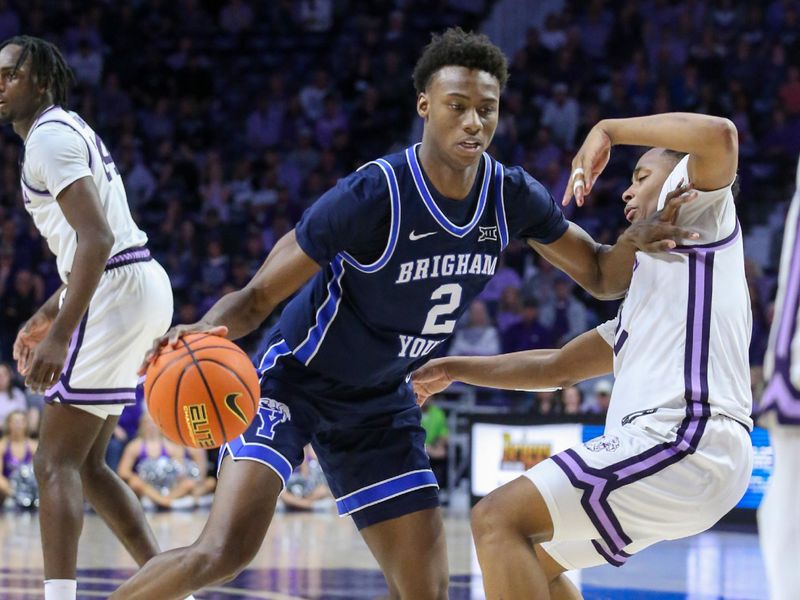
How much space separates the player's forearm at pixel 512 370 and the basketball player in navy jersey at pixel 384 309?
1.09ft

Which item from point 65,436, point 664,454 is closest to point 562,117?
point 65,436

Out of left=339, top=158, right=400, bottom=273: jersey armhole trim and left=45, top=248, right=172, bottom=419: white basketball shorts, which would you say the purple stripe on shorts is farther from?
left=45, top=248, right=172, bottom=419: white basketball shorts

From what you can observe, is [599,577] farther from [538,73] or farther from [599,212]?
[538,73]

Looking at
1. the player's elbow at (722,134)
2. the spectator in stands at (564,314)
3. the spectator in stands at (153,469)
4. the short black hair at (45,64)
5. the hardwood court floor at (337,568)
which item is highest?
the short black hair at (45,64)

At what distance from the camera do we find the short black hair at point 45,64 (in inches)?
209

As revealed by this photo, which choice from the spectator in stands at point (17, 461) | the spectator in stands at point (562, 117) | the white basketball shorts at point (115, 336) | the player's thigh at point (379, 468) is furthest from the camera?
the spectator in stands at point (562, 117)

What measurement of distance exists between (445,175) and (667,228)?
77 cm

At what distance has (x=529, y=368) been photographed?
4848 mm

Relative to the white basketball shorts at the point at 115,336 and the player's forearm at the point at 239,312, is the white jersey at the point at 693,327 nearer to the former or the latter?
the player's forearm at the point at 239,312

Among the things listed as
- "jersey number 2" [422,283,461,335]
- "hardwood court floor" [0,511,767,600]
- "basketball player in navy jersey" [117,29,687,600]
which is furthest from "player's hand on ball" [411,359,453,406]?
"hardwood court floor" [0,511,767,600]

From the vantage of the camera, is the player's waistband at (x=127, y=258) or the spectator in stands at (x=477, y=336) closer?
the player's waistband at (x=127, y=258)

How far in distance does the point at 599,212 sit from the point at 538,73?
9.47 feet

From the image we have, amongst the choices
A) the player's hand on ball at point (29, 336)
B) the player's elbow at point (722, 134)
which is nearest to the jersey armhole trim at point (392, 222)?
the player's elbow at point (722, 134)

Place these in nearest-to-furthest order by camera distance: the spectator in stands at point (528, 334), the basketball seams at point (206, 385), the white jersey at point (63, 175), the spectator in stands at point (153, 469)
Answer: the basketball seams at point (206, 385) → the white jersey at point (63, 175) → the spectator in stands at point (153, 469) → the spectator in stands at point (528, 334)
